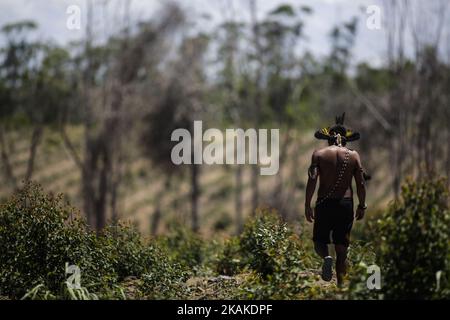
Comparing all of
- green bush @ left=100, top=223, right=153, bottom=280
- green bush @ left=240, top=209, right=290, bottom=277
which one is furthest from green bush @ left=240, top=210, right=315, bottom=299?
green bush @ left=100, top=223, right=153, bottom=280

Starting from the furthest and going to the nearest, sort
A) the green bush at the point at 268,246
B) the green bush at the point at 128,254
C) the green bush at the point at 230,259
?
1. the green bush at the point at 230,259
2. the green bush at the point at 128,254
3. the green bush at the point at 268,246

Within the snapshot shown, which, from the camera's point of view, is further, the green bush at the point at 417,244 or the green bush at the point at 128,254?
the green bush at the point at 128,254

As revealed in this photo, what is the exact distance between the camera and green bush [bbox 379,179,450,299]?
21.6 ft

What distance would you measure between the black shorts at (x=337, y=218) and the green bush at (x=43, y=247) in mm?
2261

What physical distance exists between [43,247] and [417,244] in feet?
12.8

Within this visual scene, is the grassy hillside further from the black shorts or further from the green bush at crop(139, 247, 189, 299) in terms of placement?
the black shorts

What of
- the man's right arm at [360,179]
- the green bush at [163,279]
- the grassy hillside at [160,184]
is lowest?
the grassy hillside at [160,184]

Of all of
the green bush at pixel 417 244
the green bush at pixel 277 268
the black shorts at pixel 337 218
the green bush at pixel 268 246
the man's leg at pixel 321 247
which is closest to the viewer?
the green bush at pixel 417 244

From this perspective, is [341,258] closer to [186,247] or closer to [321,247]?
[321,247]

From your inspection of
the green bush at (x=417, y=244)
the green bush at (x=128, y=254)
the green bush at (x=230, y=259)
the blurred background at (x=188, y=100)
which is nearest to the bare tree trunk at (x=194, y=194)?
the blurred background at (x=188, y=100)

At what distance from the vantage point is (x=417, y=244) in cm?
660

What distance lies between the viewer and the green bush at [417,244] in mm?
6586

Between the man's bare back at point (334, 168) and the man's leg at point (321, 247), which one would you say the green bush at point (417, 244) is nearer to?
the man's bare back at point (334, 168)

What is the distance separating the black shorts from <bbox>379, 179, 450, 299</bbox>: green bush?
1092 millimetres
